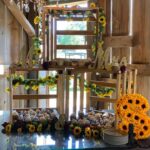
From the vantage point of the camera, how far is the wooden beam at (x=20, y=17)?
5.26m

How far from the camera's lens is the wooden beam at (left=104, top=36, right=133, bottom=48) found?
10.4 feet

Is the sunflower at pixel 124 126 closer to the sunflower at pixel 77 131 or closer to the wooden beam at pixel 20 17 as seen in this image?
the sunflower at pixel 77 131

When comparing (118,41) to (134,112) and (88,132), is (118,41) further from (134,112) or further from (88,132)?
(88,132)

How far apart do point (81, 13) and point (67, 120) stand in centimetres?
109

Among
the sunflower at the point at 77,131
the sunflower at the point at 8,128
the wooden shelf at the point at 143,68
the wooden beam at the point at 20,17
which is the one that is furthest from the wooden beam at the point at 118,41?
the wooden beam at the point at 20,17

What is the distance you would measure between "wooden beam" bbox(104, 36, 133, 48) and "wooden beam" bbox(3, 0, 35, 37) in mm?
2484

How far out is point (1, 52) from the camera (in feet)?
18.0

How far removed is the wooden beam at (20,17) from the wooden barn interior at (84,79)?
6.31ft

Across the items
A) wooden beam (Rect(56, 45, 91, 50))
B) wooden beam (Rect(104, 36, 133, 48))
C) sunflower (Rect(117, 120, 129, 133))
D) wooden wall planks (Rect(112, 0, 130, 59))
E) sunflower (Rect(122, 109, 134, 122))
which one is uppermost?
wooden wall planks (Rect(112, 0, 130, 59))

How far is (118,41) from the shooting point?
10.7 ft

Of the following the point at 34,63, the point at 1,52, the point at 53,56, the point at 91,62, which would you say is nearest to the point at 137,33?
the point at 91,62

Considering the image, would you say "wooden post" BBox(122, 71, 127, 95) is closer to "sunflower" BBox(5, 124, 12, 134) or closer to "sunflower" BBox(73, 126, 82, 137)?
"sunflower" BBox(73, 126, 82, 137)

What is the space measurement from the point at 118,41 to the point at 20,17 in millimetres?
2741

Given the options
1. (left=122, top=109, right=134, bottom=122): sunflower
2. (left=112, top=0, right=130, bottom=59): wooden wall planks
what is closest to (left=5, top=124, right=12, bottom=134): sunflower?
(left=122, top=109, right=134, bottom=122): sunflower
